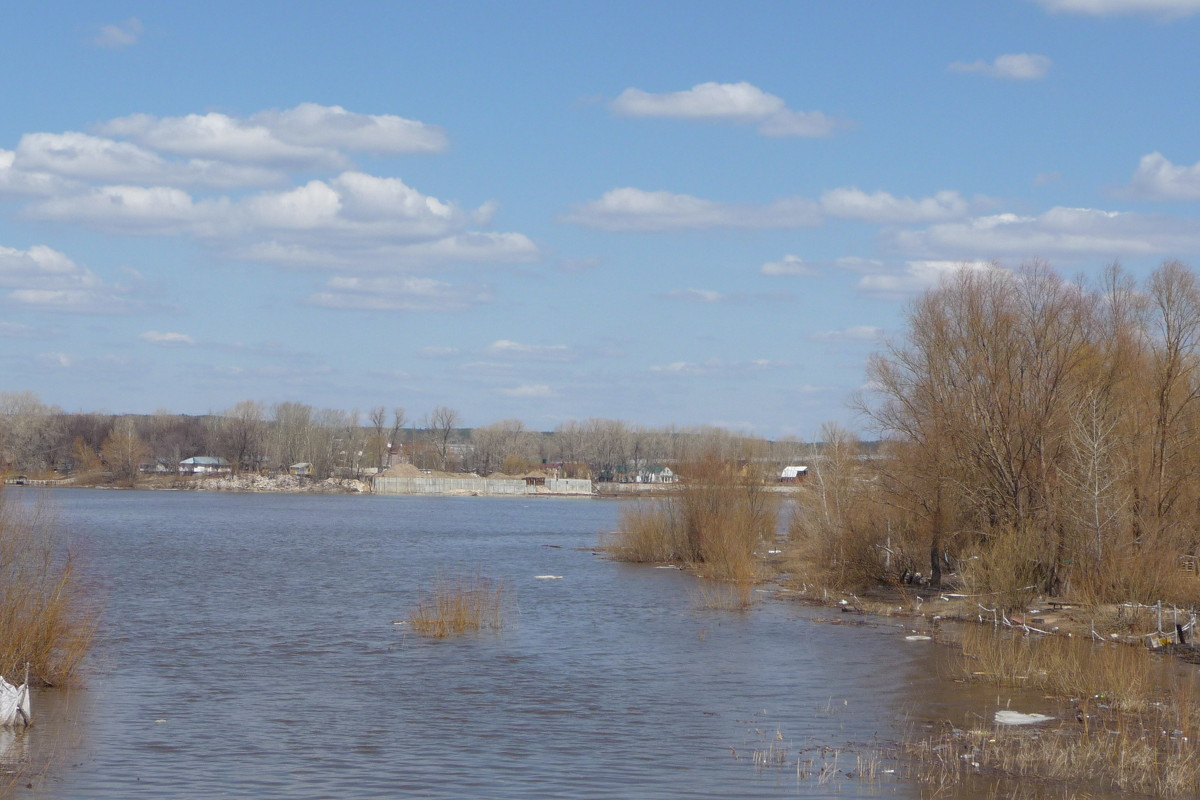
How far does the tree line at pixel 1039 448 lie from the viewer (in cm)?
2969

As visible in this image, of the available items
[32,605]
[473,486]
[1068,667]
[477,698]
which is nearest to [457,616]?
[477,698]

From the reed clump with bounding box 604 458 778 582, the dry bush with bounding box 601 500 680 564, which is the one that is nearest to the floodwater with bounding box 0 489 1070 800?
the reed clump with bounding box 604 458 778 582

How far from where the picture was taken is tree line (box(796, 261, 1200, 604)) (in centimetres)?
2969

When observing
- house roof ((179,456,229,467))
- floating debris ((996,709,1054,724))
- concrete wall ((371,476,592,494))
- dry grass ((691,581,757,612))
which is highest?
house roof ((179,456,229,467))

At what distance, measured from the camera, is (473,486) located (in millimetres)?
169750

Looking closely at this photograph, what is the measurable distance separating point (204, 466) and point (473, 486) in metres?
40.4

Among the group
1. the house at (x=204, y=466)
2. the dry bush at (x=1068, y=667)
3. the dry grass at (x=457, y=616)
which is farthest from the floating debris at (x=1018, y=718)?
the house at (x=204, y=466)

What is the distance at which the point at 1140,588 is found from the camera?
28.0 metres

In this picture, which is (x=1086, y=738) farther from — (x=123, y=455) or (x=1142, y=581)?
(x=123, y=455)

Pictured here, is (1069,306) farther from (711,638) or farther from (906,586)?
(711,638)

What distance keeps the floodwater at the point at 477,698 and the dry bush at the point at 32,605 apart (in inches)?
23.1

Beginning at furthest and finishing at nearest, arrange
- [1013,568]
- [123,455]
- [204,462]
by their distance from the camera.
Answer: [204,462]
[123,455]
[1013,568]

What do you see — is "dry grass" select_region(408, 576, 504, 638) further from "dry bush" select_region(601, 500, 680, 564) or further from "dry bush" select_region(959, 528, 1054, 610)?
"dry bush" select_region(601, 500, 680, 564)

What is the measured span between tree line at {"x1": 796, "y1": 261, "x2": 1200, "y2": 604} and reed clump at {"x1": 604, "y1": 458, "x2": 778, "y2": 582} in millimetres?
3968
